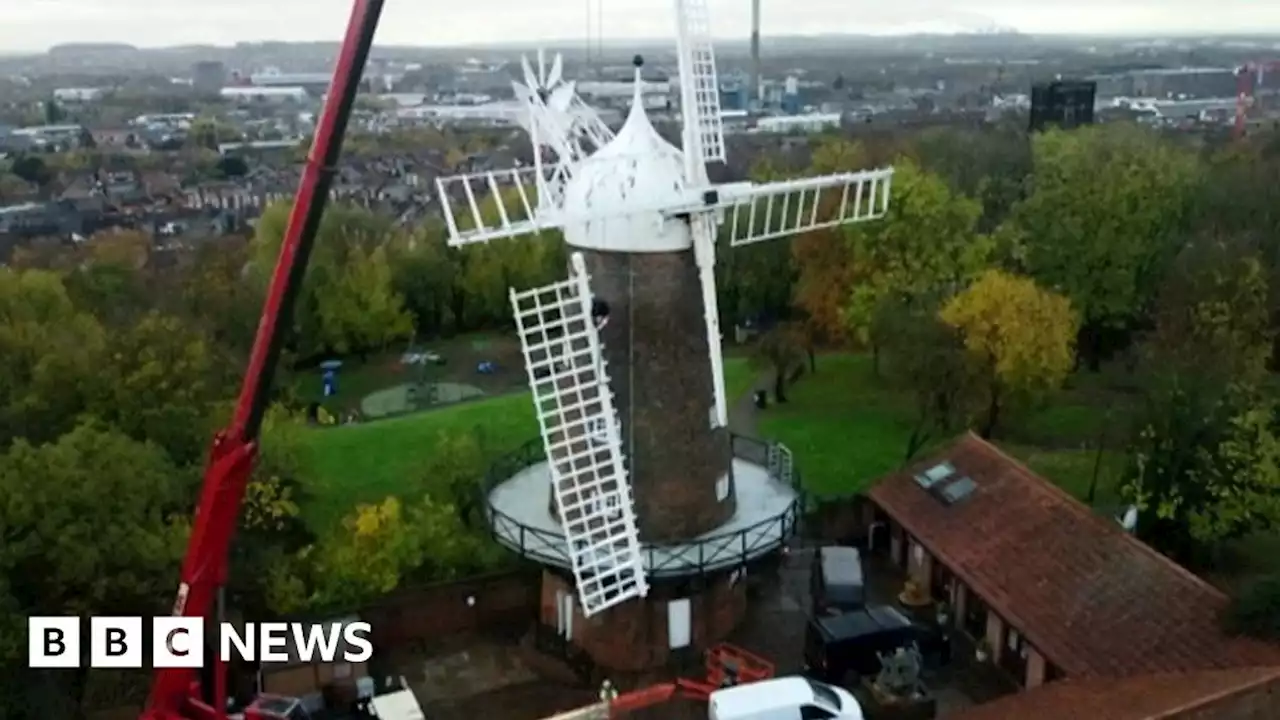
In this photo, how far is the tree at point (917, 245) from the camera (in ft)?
128

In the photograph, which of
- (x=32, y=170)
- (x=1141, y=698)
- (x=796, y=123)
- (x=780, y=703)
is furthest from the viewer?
(x=796, y=123)

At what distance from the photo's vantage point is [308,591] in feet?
72.4

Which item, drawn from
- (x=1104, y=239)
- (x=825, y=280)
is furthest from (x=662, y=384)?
(x=1104, y=239)

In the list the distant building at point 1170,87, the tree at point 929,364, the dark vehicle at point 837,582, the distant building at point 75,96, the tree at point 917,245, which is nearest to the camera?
the dark vehicle at point 837,582

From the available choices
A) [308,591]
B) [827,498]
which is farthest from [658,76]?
[308,591]

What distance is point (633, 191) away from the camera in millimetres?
19312

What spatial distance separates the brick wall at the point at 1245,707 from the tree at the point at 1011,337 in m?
14.2

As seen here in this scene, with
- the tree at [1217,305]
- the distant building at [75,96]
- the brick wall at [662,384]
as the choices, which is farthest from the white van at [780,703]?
the distant building at [75,96]

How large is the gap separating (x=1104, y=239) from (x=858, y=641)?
2375cm

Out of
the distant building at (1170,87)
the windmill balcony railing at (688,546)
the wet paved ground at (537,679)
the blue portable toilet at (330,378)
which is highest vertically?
the distant building at (1170,87)

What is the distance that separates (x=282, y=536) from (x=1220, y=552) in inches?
779

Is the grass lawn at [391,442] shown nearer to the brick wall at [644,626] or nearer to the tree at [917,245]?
the tree at [917,245]

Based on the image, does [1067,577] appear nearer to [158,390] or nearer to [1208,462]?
[1208,462]

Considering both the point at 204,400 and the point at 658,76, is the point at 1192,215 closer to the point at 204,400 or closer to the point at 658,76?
the point at 658,76
